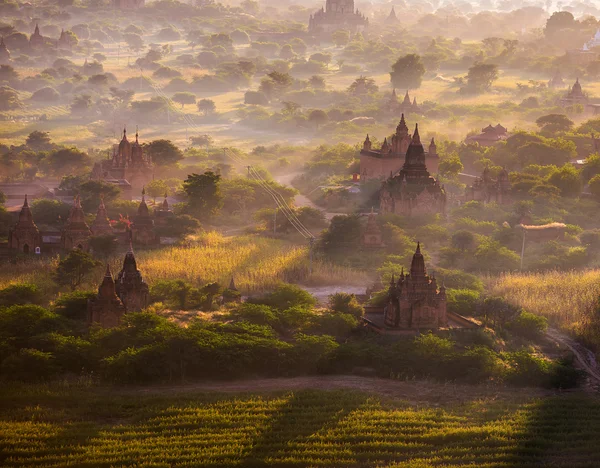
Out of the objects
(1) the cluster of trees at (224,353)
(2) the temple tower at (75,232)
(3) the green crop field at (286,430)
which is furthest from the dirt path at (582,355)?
(2) the temple tower at (75,232)

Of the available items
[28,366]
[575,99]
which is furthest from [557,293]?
[575,99]

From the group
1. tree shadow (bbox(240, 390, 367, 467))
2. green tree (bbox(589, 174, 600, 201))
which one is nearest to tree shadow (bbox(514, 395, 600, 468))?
tree shadow (bbox(240, 390, 367, 467))

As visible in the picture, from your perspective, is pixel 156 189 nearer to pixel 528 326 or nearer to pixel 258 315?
pixel 258 315

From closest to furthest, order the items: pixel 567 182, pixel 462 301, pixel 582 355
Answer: pixel 582 355
pixel 462 301
pixel 567 182

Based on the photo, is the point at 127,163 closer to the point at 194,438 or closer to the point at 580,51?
the point at 194,438

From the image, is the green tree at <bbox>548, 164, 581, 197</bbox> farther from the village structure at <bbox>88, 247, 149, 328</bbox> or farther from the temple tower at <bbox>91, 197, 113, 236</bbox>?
the village structure at <bbox>88, 247, 149, 328</bbox>

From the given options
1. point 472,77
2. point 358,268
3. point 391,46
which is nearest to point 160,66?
point 391,46
